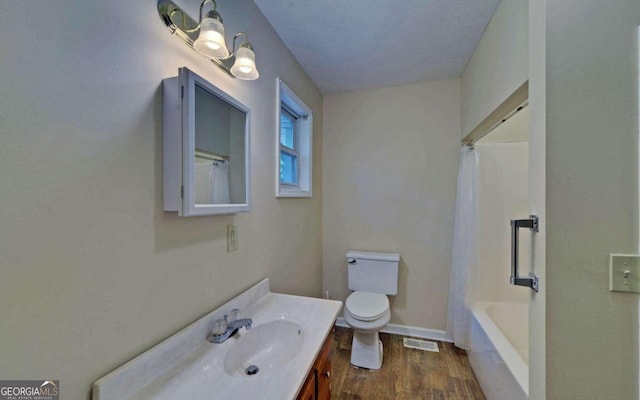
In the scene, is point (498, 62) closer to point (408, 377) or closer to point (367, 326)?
point (367, 326)

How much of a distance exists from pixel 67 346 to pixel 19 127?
53cm

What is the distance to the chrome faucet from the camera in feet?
3.34

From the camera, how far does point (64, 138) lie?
1.99 ft

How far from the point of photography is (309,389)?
0.95 meters

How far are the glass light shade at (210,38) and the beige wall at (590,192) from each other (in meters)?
1.16

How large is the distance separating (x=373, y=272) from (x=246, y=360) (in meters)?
1.56

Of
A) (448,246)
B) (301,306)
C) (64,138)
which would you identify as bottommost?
(301,306)

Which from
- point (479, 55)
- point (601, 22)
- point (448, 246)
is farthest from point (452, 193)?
point (601, 22)

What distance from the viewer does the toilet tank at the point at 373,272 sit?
2.35m

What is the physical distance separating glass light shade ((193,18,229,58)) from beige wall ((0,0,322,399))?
4.1 inches

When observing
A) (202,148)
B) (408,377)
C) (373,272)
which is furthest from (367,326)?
(202,148)

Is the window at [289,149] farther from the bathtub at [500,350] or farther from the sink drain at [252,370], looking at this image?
the bathtub at [500,350]

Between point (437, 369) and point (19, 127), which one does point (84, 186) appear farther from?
point (437, 369)

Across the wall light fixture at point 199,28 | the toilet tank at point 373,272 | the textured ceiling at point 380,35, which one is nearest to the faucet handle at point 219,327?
the wall light fixture at point 199,28
